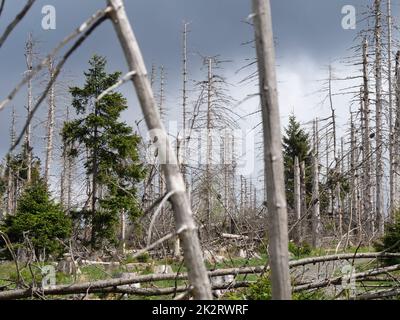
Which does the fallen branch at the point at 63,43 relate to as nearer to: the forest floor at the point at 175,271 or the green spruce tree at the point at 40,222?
the forest floor at the point at 175,271

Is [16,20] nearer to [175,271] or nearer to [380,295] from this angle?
[380,295]

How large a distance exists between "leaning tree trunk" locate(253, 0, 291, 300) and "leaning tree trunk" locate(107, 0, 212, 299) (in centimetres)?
34

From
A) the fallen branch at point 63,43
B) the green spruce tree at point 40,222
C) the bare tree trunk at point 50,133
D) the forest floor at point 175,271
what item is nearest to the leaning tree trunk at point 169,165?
the fallen branch at point 63,43

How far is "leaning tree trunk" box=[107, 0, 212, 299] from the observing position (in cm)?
209

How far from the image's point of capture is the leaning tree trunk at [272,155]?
2225 millimetres

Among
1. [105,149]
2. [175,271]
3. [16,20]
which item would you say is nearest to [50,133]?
[105,149]

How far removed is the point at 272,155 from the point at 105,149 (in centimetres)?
2240

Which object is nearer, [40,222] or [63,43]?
[63,43]

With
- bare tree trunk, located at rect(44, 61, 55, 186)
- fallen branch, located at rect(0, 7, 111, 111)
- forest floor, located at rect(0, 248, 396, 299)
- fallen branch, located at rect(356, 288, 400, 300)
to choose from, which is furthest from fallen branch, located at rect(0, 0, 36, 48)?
bare tree trunk, located at rect(44, 61, 55, 186)

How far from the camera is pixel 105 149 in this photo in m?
24.2
